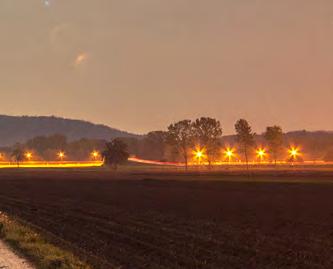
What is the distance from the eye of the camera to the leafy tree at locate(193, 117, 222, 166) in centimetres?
16625

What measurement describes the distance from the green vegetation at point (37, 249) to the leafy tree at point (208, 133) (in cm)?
13892

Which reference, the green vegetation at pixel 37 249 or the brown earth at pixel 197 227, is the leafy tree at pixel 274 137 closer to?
the brown earth at pixel 197 227

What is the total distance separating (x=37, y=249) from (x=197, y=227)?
10.0 meters

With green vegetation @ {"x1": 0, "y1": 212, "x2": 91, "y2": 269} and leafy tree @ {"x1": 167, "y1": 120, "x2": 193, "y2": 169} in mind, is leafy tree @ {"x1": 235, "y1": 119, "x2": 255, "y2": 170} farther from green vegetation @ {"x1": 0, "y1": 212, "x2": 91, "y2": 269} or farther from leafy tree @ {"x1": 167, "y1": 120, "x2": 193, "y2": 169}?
green vegetation @ {"x1": 0, "y1": 212, "x2": 91, "y2": 269}

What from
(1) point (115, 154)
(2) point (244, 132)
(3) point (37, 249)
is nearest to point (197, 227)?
(3) point (37, 249)

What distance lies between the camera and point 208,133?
17075 cm

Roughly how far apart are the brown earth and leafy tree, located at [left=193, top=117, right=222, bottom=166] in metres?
→ 118

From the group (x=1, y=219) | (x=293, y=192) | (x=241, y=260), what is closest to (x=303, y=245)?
(x=241, y=260)

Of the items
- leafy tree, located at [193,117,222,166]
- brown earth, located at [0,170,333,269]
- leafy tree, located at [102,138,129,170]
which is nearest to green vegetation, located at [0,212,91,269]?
brown earth, located at [0,170,333,269]

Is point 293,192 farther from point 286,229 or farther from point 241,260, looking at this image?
point 241,260

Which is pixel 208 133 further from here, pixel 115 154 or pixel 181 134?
pixel 115 154

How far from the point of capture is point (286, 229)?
26281 millimetres

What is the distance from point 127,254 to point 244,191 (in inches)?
1119

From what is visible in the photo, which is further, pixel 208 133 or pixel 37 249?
pixel 208 133
